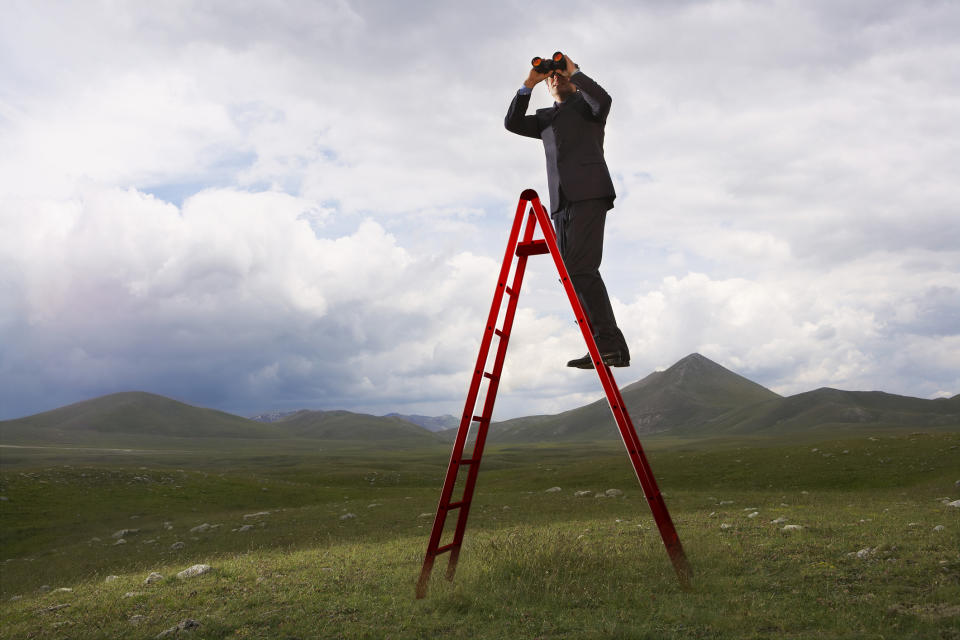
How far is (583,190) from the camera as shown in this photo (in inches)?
282

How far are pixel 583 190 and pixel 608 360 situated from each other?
2.10 m

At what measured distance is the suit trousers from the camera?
706cm

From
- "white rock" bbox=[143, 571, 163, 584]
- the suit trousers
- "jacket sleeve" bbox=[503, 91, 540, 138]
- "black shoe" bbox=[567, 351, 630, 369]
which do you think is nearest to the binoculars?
"jacket sleeve" bbox=[503, 91, 540, 138]

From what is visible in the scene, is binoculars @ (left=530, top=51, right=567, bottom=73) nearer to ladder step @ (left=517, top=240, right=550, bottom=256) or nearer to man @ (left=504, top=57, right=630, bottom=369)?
man @ (left=504, top=57, right=630, bottom=369)

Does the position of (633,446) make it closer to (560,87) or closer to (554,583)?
(554,583)

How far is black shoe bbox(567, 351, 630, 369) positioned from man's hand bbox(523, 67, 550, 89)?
3492mm

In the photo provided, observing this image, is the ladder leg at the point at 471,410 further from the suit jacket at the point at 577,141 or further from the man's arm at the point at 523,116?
the man's arm at the point at 523,116

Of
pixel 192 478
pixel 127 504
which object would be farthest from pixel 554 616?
pixel 192 478

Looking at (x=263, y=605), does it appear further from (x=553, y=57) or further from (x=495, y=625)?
(x=553, y=57)

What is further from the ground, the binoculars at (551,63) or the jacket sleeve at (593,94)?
the binoculars at (551,63)

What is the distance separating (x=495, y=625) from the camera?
19.6 feet

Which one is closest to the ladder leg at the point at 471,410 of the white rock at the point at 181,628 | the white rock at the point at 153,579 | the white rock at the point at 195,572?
the white rock at the point at 181,628

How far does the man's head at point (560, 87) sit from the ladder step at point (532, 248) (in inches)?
74.2

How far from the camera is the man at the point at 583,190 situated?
7078 millimetres
